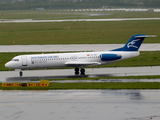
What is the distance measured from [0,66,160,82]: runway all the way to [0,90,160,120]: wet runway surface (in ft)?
28.0

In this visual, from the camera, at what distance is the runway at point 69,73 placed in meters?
42.9

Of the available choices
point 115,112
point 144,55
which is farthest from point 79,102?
point 144,55

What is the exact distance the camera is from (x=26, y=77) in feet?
143

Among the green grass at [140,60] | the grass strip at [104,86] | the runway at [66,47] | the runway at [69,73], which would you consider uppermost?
the runway at [66,47]

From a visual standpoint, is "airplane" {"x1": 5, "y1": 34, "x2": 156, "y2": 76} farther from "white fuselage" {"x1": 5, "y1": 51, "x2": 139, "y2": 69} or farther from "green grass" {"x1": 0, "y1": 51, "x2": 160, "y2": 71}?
"green grass" {"x1": 0, "y1": 51, "x2": 160, "y2": 71}

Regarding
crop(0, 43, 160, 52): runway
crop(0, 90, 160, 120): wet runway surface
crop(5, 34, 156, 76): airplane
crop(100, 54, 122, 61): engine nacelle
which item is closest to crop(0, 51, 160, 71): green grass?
crop(5, 34, 156, 76): airplane

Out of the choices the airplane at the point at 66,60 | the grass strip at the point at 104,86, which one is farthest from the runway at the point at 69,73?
the grass strip at the point at 104,86

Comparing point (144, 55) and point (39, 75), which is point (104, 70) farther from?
point (144, 55)

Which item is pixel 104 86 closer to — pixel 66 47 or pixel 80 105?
pixel 80 105

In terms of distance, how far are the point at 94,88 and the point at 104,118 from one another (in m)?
10.1

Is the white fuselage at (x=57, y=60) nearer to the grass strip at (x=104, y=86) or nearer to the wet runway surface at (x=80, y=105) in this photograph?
the grass strip at (x=104, y=86)

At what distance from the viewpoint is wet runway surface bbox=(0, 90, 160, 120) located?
25.8 m

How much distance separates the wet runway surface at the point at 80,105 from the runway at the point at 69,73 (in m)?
8.53

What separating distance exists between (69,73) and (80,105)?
17088 millimetres
